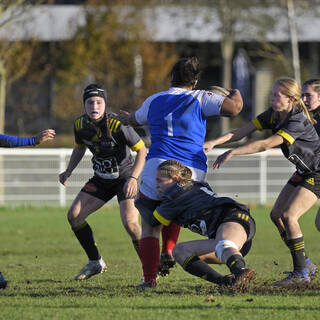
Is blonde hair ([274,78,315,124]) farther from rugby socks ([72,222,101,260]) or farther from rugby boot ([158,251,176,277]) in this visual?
rugby socks ([72,222,101,260])

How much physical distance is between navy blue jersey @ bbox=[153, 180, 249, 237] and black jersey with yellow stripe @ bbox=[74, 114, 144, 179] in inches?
62.5

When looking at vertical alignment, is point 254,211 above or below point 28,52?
below

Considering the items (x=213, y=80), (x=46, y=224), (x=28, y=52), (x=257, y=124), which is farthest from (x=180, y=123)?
(x=213, y=80)

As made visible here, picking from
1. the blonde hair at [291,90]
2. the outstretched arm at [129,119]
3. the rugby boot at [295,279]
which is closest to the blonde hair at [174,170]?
the outstretched arm at [129,119]

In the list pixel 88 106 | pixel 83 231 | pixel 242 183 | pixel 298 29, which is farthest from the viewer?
pixel 298 29

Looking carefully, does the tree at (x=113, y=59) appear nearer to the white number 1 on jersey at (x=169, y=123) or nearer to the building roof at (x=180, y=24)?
the building roof at (x=180, y=24)

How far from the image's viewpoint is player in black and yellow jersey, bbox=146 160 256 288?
21.2ft

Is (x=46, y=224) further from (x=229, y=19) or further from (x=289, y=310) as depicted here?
(x=229, y=19)

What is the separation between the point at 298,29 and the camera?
107ft

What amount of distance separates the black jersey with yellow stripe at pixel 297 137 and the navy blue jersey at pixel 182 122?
2.53ft

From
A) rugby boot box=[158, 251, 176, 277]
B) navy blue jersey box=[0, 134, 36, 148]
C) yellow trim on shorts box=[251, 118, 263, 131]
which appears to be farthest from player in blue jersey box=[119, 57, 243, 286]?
navy blue jersey box=[0, 134, 36, 148]

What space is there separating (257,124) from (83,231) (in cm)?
253

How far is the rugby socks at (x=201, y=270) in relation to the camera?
257 inches

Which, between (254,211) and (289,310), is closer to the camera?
(289,310)
